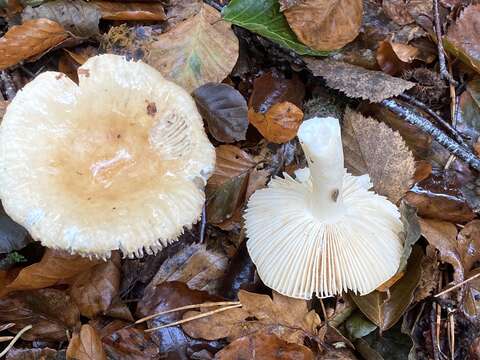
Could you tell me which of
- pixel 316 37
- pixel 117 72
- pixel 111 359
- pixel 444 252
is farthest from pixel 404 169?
pixel 111 359

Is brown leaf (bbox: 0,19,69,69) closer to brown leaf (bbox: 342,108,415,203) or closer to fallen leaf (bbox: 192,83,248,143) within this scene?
fallen leaf (bbox: 192,83,248,143)

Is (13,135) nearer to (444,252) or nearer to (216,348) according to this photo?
(216,348)

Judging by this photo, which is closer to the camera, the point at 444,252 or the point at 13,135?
the point at 13,135

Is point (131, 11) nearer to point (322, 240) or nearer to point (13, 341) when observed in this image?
point (322, 240)

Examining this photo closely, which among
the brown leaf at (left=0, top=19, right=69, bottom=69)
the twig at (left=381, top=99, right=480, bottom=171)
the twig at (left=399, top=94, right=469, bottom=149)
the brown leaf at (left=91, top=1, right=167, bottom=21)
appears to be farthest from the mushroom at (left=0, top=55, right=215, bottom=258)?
the twig at (left=399, top=94, right=469, bottom=149)

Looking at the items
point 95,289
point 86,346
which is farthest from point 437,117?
point 86,346

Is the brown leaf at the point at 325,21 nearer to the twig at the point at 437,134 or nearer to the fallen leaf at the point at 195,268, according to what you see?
the twig at the point at 437,134
